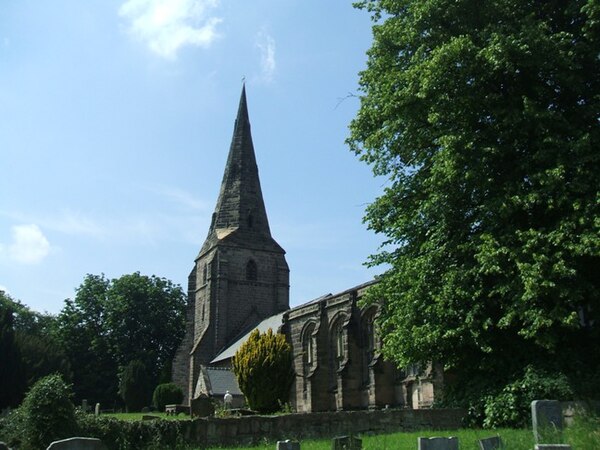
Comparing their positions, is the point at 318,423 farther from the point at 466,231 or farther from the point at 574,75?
the point at 574,75

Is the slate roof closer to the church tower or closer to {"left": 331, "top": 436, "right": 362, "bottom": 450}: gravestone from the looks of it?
the church tower

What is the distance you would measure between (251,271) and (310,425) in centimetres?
3698

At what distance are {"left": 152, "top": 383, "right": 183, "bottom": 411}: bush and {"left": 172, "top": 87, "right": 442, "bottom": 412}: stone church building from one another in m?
0.96

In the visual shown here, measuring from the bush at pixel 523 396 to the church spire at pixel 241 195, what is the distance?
124ft

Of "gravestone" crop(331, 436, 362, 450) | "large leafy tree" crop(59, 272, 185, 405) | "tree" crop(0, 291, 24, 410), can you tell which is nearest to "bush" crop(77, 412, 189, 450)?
"gravestone" crop(331, 436, 362, 450)

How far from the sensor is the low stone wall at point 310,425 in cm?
1300

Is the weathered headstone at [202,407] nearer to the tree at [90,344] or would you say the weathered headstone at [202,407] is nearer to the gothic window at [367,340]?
the gothic window at [367,340]

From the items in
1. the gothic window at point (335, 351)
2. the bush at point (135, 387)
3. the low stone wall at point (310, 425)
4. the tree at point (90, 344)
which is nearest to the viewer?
the low stone wall at point (310, 425)

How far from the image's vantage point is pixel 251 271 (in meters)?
50.7

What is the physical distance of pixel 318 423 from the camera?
1414 centimetres

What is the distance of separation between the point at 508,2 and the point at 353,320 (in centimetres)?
2053

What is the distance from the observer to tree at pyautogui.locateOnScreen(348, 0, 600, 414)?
13250 millimetres

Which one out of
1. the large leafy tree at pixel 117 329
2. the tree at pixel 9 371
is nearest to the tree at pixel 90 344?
the large leafy tree at pixel 117 329

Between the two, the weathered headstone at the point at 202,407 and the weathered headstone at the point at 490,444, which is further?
the weathered headstone at the point at 202,407
